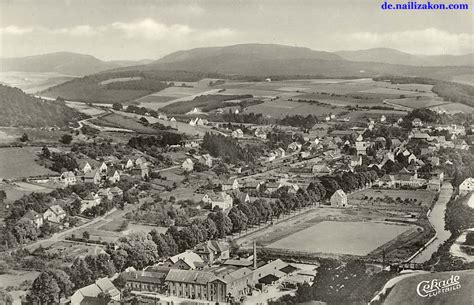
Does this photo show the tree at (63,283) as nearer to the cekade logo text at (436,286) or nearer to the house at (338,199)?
the cekade logo text at (436,286)

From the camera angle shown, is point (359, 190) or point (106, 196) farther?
point (359, 190)

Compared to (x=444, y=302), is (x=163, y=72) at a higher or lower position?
higher

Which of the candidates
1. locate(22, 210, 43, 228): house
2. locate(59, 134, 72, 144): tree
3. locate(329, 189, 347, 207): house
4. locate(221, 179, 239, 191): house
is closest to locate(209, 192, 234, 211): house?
locate(221, 179, 239, 191): house

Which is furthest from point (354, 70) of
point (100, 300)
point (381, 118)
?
point (100, 300)

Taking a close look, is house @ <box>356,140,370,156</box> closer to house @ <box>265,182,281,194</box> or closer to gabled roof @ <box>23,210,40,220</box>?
house @ <box>265,182,281,194</box>

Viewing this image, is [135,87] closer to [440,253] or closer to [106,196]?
[106,196]

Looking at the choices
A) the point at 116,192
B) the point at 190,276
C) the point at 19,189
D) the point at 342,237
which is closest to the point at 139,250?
the point at 190,276
